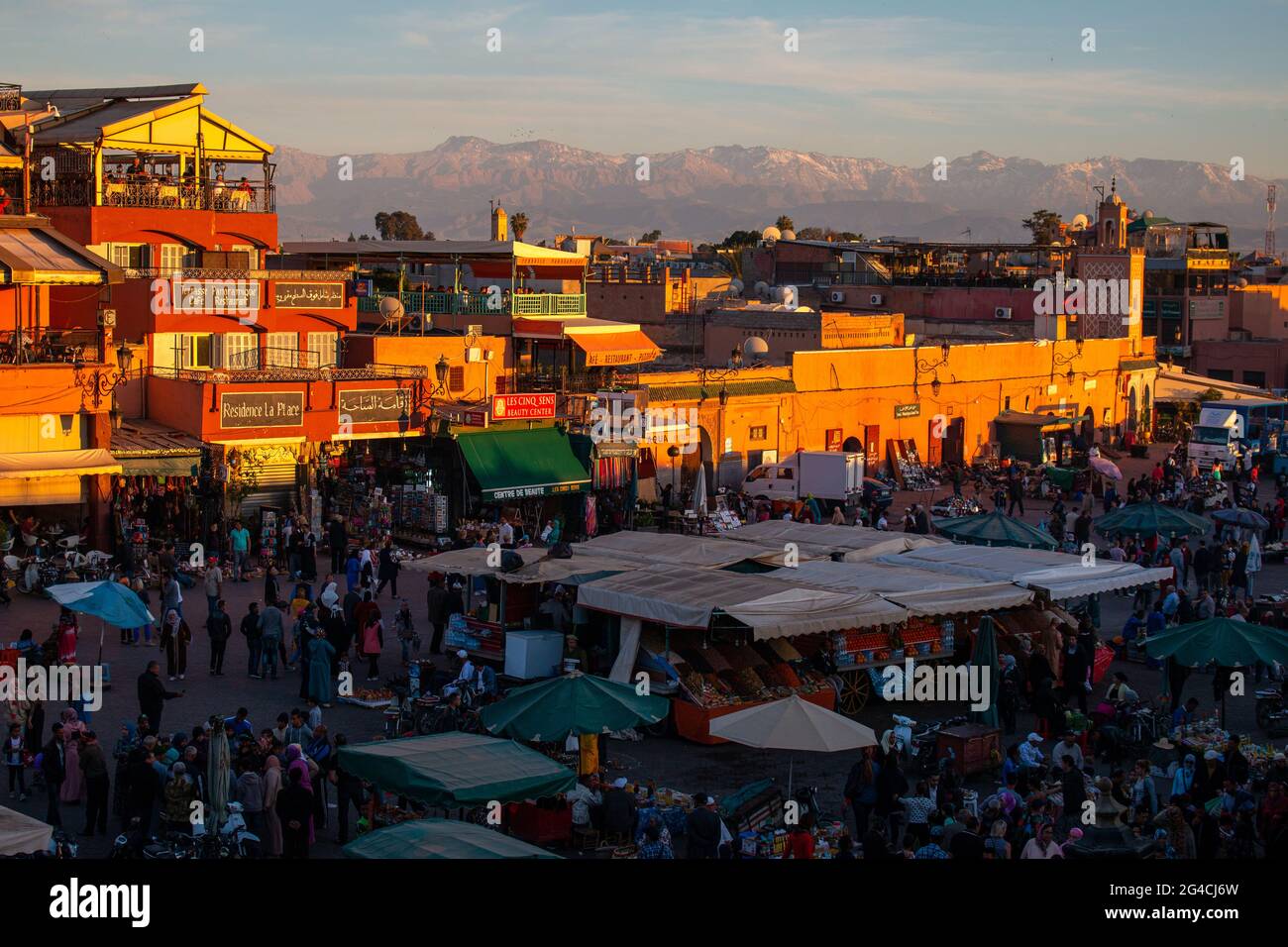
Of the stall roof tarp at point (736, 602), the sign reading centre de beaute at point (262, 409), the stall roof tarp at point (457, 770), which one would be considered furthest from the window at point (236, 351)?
the stall roof tarp at point (457, 770)

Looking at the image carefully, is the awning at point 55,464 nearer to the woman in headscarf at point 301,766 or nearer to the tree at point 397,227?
the woman in headscarf at point 301,766

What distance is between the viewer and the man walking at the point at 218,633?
69.4 feet

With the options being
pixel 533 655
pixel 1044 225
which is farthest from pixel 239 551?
pixel 1044 225

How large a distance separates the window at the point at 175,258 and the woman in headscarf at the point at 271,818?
2039 cm

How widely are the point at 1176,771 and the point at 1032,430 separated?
32.1 m

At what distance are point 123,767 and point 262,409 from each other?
15447 millimetres

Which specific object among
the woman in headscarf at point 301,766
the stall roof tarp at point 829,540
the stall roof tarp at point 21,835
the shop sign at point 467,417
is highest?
the shop sign at point 467,417

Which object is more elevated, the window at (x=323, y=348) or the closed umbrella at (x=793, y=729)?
the window at (x=323, y=348)

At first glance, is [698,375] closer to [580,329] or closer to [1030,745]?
[580,329]

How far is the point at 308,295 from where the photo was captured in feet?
111

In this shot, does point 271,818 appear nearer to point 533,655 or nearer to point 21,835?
point 21,835

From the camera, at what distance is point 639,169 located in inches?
1567

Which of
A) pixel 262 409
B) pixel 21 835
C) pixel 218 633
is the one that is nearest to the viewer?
pixel 21 835

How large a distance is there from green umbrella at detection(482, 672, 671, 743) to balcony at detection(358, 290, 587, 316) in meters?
21.1
